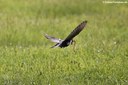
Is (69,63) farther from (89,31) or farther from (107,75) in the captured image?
(89,31)

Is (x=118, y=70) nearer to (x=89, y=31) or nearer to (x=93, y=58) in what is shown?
(x=93, y=58)

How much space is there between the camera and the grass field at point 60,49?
971 centimetres

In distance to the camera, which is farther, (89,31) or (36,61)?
(89,31)

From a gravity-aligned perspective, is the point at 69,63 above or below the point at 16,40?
above

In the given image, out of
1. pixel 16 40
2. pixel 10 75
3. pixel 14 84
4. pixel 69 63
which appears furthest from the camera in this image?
pixel 16 40

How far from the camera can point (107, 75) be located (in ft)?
32.1

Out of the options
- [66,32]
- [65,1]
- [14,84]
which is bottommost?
[65,1]

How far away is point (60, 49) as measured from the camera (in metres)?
12.1

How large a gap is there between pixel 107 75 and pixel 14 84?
188cm

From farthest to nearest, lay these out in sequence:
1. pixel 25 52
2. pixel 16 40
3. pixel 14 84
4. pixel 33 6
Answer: pixel 33 6, pixel 16 40, pixel 25 52, pixel 14 84

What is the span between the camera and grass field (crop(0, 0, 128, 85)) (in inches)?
382

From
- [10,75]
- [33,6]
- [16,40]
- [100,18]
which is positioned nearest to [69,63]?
[10,75]

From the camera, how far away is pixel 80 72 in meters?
9.96

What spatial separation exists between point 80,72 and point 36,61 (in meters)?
1.31
